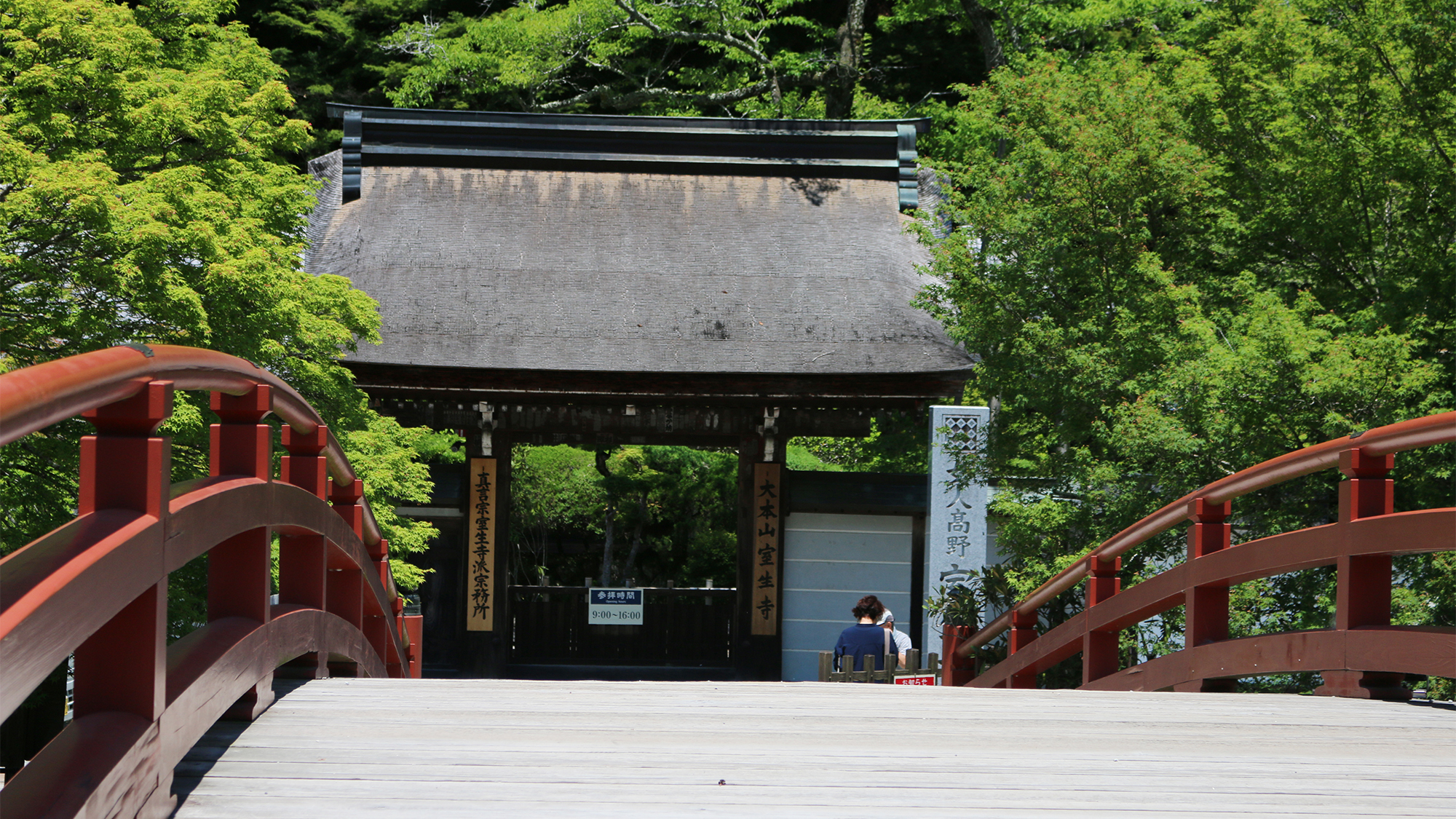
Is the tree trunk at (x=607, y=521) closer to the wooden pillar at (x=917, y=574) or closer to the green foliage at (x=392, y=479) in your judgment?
the wooden pillar at (x=917, y=574)

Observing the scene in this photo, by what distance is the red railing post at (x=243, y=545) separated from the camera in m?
2.81

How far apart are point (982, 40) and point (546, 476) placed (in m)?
8.01

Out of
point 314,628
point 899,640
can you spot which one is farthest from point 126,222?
point 899,640

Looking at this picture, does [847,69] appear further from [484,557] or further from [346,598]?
[346,598]

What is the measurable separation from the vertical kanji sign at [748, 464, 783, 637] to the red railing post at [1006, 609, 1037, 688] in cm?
415

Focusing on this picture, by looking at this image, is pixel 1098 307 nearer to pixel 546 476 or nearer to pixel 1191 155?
pixel 1191 155

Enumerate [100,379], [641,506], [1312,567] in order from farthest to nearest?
[641,506] → [1312,567] → [100,379]

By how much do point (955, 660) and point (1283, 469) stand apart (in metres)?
4.53

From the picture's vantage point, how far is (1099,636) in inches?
221

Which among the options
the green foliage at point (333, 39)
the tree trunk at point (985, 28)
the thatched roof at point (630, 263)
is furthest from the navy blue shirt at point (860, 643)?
the green foliage at point (333, 39)

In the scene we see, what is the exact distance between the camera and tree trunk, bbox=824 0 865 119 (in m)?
16.8

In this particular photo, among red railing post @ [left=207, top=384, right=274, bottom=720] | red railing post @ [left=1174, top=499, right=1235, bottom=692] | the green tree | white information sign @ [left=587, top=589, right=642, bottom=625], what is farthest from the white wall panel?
red railing post @ [left=207, top=384, right=274, bottom=720]

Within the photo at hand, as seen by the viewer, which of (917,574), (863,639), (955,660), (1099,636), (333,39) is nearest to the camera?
(1099,636)

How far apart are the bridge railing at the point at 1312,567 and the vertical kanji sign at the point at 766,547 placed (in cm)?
566
